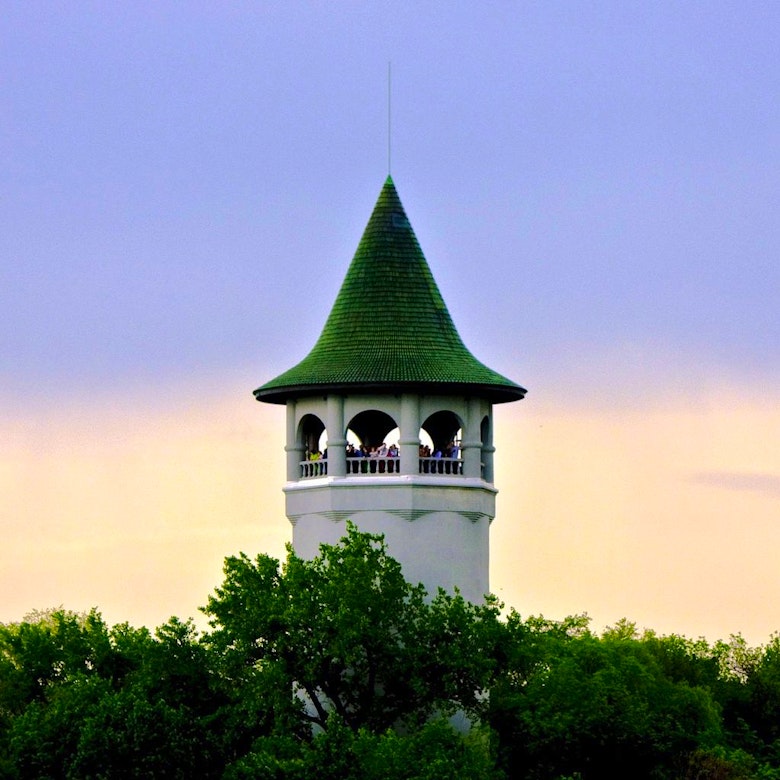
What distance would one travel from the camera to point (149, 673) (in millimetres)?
76438

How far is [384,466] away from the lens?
264 feet

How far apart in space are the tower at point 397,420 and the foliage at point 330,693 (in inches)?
58.1

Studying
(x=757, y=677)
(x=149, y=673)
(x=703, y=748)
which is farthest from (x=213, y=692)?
(x=757, y=677)

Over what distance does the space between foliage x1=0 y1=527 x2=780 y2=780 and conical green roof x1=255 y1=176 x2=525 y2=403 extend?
17.3 ft

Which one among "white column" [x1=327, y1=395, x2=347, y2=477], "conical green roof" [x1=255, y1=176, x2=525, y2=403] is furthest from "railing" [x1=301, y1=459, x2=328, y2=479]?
"conical green roof" [x1=255, y1=176, x2=525, y2=403]

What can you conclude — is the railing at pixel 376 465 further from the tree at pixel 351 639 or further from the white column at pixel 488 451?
the tree at pixel 351 639

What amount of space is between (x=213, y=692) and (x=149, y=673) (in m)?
1.94

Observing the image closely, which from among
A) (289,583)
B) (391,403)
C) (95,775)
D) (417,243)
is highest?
(417,243)

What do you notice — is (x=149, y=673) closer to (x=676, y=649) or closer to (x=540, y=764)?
(x=540, y=764)

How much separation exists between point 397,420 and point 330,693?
914 centimetres

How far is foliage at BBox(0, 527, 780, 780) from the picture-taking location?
73.9 m

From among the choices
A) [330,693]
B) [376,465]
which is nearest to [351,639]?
[330,693]

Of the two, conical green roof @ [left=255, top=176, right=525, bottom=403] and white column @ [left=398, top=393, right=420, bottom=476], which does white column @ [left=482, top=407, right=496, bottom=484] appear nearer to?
conical green roof @ [left=255, top=176, right=525, bottom=403]

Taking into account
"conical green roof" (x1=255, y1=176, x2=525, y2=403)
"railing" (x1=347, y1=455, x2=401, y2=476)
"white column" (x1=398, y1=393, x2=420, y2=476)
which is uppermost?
"conical green roof" (x1=255, y1=176, x2=525, y2=403)
